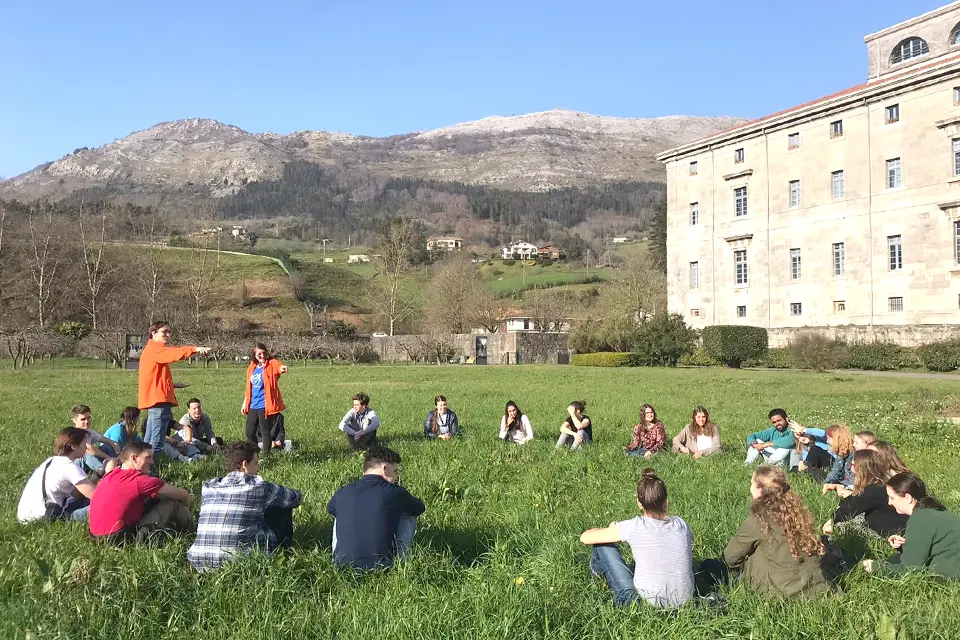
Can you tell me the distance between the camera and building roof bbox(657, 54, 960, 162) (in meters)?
48.3

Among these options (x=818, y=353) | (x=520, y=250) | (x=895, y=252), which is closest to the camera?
(x=818, y=353)

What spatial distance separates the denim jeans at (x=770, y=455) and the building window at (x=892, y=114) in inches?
1838

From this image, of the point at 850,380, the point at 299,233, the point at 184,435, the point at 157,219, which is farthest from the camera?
the point at 299,233

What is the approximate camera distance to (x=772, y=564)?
5664 mm

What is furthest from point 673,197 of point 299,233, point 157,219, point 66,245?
point 299,233

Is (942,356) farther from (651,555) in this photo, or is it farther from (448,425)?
(651,555)

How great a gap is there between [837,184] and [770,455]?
158ft

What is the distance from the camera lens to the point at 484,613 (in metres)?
5.05

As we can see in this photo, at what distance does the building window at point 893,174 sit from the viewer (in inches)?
1970

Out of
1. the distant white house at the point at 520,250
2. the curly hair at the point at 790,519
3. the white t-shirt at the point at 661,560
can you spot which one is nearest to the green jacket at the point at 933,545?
the curly hair at the point at 790,519

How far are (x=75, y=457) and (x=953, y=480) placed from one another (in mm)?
11220

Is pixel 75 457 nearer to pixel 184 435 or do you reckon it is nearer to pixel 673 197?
pixel 184 435

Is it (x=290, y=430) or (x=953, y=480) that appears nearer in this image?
(x=953, y=480)

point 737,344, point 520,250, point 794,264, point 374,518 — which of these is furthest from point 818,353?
point 520,250
